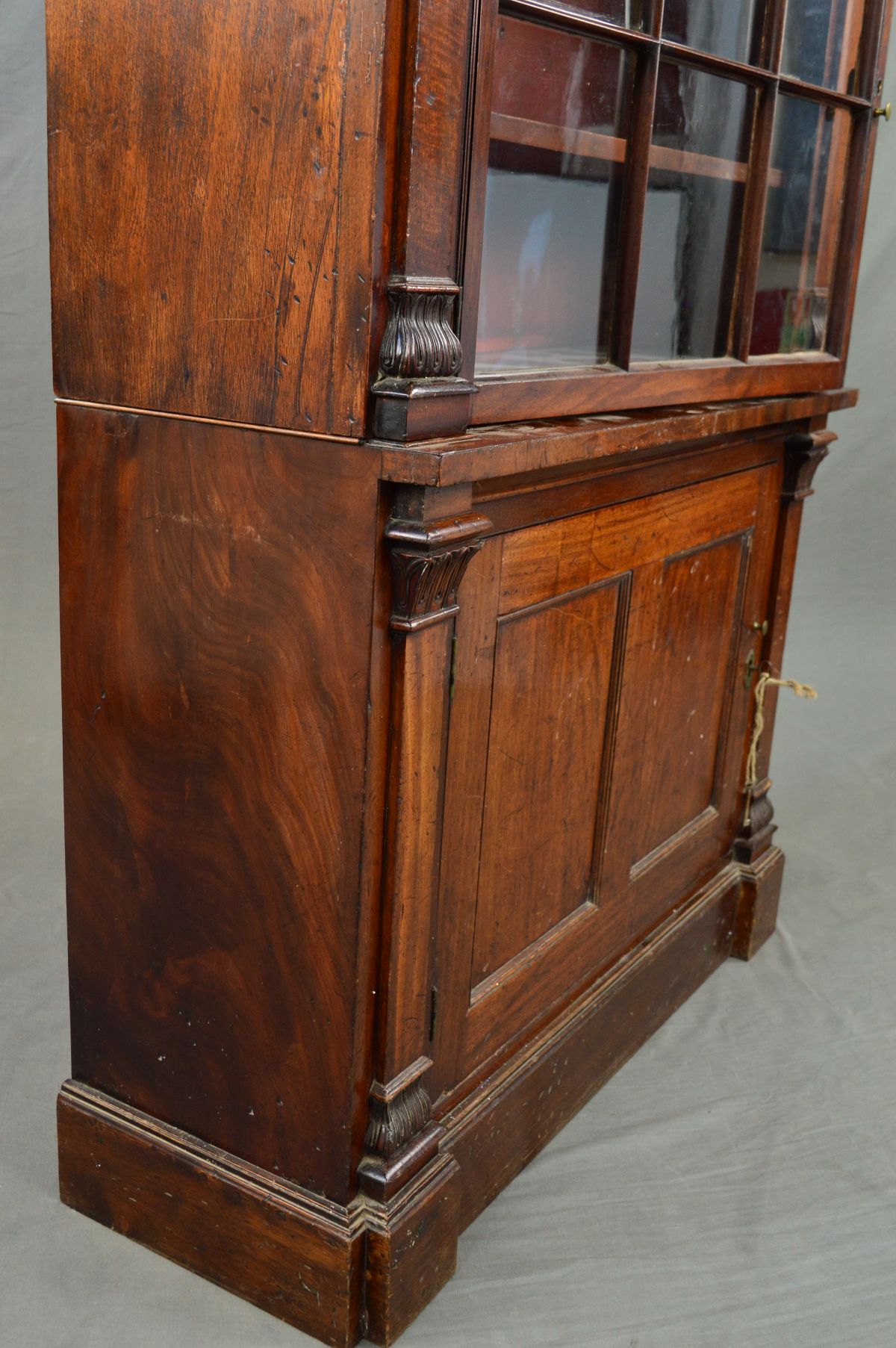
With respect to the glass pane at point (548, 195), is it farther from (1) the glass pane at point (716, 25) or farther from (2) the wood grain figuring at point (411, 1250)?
(2) the wood grain figuring at point (411, 1250)

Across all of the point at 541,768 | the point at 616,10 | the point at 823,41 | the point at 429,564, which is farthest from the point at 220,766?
the point at 823,41

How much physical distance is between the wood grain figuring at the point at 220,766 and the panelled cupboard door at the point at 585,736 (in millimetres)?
176

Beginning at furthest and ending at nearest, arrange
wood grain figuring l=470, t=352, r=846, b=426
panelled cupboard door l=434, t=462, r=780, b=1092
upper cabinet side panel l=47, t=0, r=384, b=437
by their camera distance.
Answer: panelled cupboard door l=434, t=462, r=780, b=1092, wood grain figuring l=470, t=352, r=846, b=426, upper cabinet side panel l=47, t=0, r=384, b=437

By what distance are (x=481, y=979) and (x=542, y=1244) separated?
1.18 feet

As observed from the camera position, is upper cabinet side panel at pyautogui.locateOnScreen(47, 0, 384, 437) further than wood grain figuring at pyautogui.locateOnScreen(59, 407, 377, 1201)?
No

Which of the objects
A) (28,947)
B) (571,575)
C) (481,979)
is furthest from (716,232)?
(28,947)

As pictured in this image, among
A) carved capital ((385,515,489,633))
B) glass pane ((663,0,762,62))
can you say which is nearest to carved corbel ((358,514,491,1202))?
carved capital ((385,515,489,633))

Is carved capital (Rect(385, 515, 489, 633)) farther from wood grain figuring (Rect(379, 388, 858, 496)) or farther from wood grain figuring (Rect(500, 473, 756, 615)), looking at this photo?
wood grain figuring (Rect(500, 473, 756, 615))

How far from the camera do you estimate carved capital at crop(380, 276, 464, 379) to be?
1.38m

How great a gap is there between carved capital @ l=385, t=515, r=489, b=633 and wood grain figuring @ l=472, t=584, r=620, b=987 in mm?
206

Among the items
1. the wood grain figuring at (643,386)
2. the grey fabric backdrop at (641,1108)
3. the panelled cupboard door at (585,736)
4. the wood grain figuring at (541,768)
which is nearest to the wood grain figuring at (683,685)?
the panelled cupboard door at (585,736)

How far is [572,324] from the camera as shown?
1761mm

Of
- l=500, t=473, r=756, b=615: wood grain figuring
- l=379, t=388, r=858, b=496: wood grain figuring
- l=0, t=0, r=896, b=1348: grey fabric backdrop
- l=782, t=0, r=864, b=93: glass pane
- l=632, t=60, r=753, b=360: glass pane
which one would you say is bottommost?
l=0, t=0, r=896, b=1348: grey fabric backdrop

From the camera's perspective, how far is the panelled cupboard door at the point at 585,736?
170 cm
